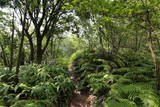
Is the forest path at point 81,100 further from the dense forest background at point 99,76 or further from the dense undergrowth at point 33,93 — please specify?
the dense undergrowth at point 33,93

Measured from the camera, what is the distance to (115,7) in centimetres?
402

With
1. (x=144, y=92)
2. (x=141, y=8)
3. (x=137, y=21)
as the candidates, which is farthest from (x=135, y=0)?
(x=144, y=92)

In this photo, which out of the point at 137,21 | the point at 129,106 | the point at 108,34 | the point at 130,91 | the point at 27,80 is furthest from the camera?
the point at 108,34

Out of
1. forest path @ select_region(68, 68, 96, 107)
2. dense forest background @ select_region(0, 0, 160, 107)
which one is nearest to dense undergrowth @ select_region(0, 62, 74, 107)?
dense forest background @ select_region(0, 0, 160, 107)

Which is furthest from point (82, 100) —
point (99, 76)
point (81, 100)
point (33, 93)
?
point (33, 93)

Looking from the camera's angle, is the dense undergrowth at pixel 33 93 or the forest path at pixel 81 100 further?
the forest path at pixel 81 100

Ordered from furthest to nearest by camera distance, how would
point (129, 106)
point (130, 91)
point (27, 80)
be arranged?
point (27, 80) → point (130, 91) → point (129, 106)

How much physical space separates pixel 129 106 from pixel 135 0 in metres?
3.10

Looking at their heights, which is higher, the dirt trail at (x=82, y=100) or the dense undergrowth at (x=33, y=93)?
the dense undergrowth at (x=33, y=93)

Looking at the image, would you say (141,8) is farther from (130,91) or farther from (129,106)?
(129,106)

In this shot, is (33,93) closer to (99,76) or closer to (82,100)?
(82,100)

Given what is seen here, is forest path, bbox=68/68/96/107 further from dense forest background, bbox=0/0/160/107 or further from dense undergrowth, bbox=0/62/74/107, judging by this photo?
dense undergrowth, bbox=0/62/74/107

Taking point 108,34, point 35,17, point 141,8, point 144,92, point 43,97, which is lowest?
point 43,97

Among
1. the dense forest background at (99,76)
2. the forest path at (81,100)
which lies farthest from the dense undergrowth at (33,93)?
the forest path at (81,100)
